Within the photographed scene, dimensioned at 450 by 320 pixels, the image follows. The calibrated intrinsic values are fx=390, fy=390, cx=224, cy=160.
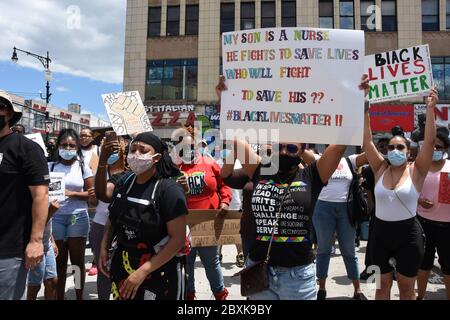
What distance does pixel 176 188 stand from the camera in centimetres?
281

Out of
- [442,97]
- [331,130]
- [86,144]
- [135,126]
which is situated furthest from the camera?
[442,97]

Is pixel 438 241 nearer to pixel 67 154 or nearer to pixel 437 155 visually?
pixel 437 155

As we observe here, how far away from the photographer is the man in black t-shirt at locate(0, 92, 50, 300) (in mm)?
2766

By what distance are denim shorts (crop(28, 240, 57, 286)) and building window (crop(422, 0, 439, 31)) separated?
2486 centimetres

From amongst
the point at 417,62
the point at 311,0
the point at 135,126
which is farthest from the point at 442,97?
the point at 135,126

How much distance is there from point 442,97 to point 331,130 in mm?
22997

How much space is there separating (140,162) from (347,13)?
2369cm

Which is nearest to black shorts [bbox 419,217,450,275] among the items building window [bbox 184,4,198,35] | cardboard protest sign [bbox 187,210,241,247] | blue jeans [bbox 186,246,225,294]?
cardboard protest sign [bbox 187,210,241,247]

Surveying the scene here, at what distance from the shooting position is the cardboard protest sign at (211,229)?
13.9ft

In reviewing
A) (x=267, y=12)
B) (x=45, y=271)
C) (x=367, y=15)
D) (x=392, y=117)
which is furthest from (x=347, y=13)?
(x=45, y=271)

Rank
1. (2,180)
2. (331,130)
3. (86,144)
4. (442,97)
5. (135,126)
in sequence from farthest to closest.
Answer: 1. (442,97)
2. (86,144)
3. (135,126)
4. (331,130)
5. (2,180)

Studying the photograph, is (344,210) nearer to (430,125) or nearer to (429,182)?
(429,182)

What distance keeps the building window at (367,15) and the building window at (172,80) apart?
Answer: 412 inches
